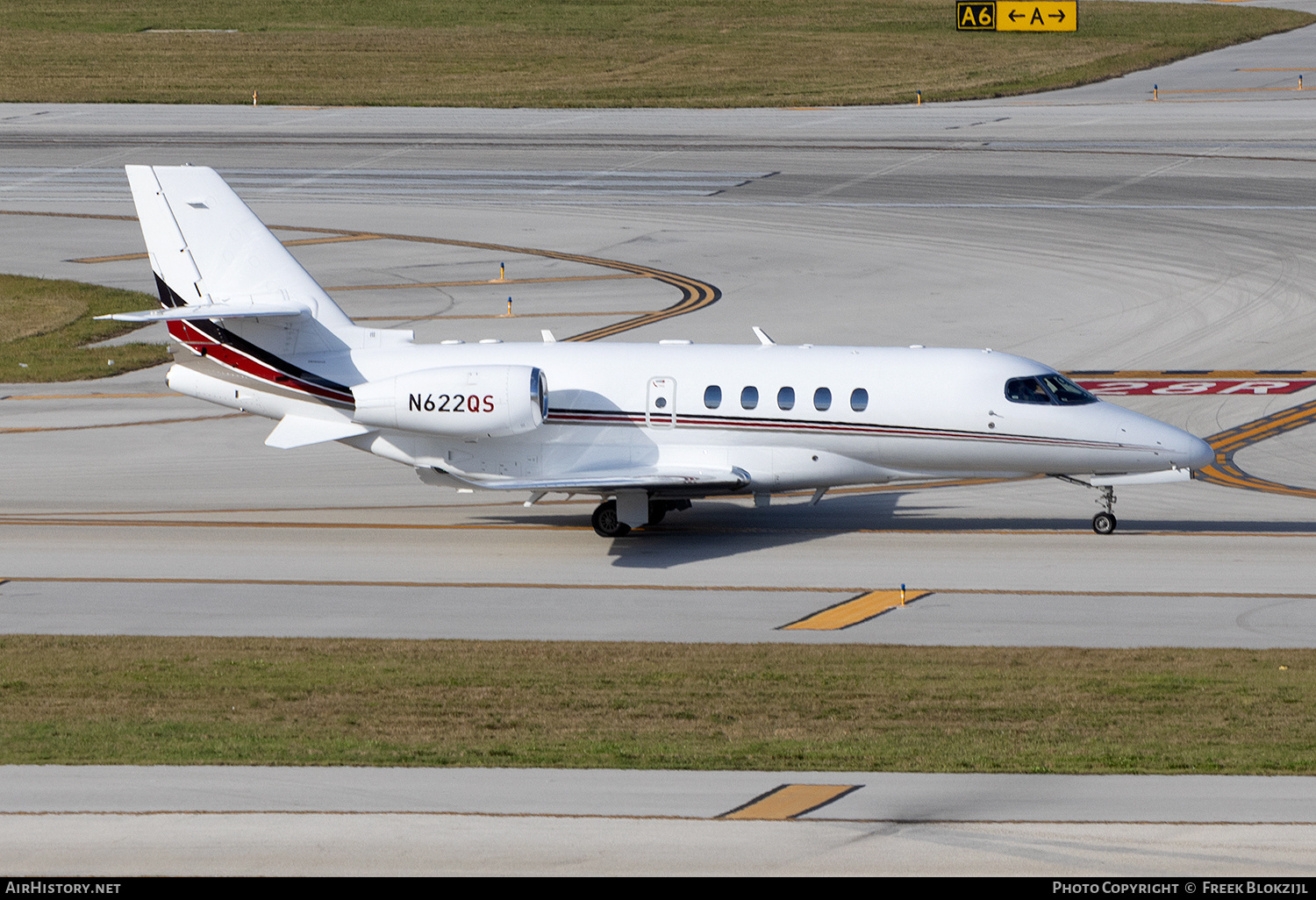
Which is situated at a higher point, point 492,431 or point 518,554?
point 492,431

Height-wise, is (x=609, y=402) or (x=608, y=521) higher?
(x=609, y=402)

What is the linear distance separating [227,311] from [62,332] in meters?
20.7

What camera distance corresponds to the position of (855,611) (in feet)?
80.2

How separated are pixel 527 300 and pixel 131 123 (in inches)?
1543

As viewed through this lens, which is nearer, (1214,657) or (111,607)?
(1214,657)

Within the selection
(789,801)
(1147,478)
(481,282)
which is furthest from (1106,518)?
(481,282)

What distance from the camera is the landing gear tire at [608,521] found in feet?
94.6

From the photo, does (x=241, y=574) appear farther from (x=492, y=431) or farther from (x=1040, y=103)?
(x=1040, y=103)

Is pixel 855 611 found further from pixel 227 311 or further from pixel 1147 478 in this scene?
pixel 227 311

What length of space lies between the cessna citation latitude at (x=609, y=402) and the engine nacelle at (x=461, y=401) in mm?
30

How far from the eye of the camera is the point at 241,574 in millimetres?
26609
